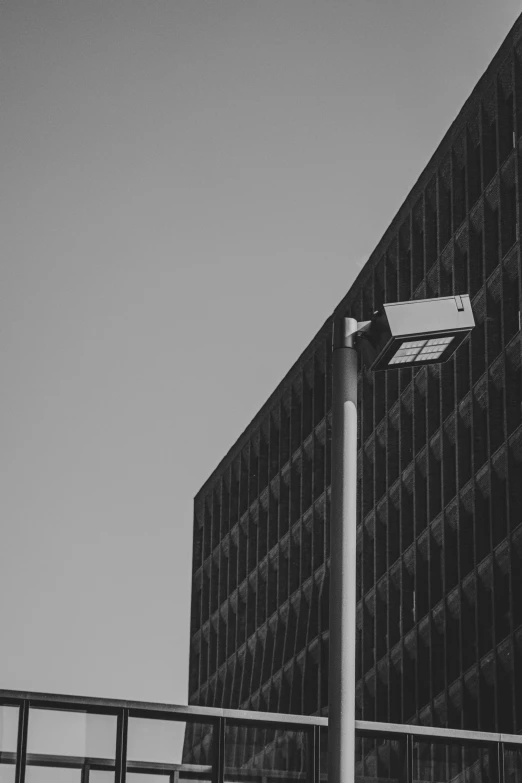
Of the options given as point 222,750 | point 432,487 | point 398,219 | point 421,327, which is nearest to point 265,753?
point 222,750

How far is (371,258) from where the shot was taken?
224 feet

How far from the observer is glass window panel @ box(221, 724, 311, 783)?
24344 mm

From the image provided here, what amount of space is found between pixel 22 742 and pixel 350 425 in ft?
53.6

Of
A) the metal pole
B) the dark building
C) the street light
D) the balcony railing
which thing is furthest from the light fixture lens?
the dark building

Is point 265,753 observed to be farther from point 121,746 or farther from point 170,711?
point 121,746

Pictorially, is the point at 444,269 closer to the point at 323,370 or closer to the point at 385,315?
the point at 323,370

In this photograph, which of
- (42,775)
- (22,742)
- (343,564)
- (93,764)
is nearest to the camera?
(343,564)

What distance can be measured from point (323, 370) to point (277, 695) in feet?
60.3

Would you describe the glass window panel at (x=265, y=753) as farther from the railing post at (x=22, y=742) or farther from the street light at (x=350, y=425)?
the street light at (x=350, y=425)

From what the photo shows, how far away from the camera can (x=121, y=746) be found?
2362 centimetres

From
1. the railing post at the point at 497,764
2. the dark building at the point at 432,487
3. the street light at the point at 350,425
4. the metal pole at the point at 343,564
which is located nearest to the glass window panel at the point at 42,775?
the railing post at the point at 497,764

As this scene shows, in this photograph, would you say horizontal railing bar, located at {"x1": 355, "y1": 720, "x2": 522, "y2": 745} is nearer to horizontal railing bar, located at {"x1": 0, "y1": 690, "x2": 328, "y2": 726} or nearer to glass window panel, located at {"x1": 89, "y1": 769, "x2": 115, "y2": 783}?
horizontal railing bar, located at {"x1": 0, "y1": 690, "x2": 328, "y2": 726}

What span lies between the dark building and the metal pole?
4154 centimetres

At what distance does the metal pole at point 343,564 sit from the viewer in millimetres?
7586
